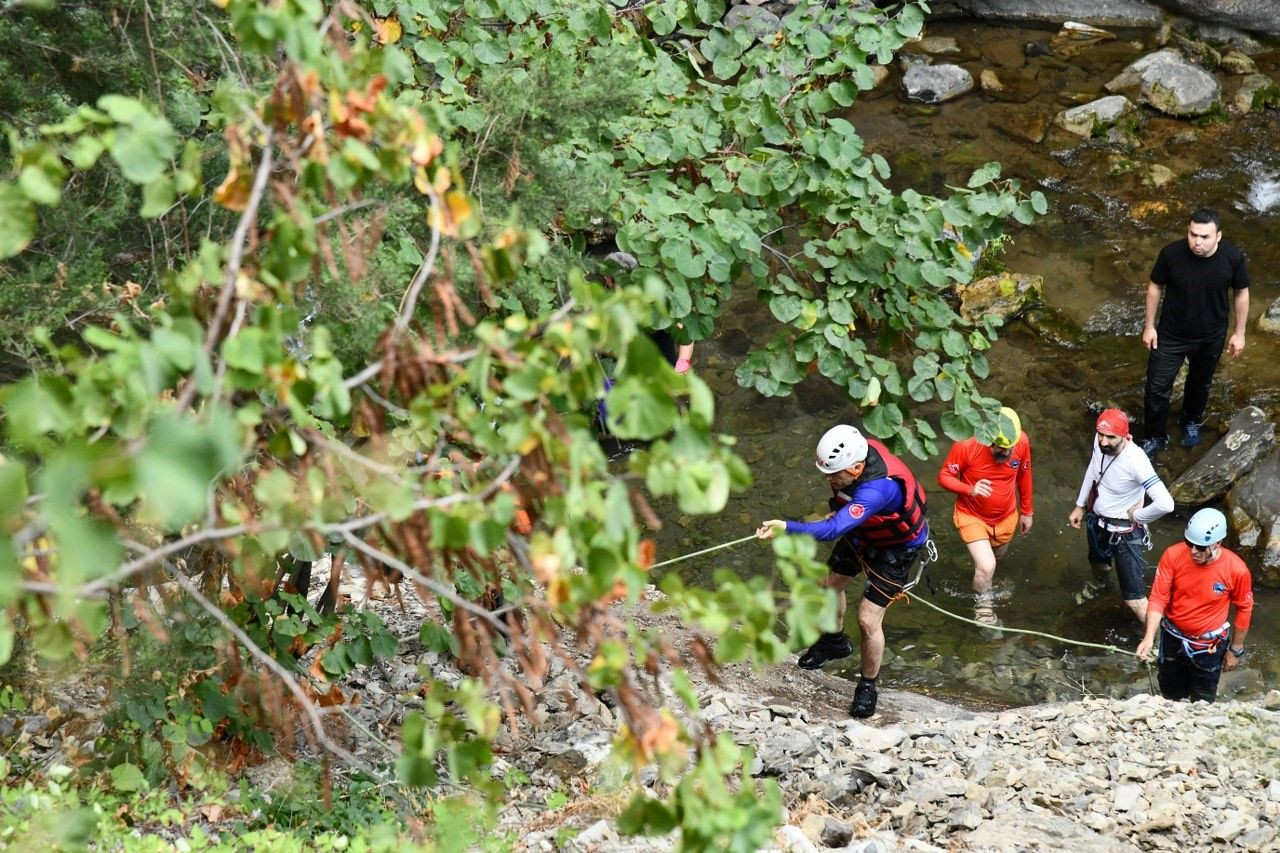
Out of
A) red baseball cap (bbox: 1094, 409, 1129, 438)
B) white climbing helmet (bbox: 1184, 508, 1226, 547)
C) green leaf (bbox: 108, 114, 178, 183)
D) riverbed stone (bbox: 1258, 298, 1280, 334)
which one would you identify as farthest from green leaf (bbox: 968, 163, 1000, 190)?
riverbed stone (bbox: 1258, 298, 1280, 334)

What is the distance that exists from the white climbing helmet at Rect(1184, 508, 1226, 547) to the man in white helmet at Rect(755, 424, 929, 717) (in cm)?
154

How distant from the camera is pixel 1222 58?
635 inches

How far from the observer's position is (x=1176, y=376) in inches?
406

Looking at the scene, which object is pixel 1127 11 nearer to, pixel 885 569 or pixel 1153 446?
pixel 1153 446

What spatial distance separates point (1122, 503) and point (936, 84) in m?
9.30

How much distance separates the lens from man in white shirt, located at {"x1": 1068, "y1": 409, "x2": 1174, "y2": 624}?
8125 mm

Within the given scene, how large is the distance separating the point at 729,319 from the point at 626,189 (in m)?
6.81

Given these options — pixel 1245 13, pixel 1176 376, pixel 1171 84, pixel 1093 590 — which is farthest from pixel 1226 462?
pixel 1245 13

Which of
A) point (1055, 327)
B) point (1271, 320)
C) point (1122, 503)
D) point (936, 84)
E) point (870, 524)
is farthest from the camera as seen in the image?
point (936, 84)

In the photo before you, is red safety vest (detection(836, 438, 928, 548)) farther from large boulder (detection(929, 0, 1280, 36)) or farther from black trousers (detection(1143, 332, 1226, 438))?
large boulder (detection(929, 0, 1280, 36))

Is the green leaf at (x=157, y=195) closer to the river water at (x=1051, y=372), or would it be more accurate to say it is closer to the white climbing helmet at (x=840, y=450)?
the white climbing helmet at (x=840, y=450)

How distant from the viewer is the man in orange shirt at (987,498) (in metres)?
8.55

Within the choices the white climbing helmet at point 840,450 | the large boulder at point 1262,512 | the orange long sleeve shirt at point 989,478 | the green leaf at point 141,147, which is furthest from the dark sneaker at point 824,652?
the green leaf at point 141,147

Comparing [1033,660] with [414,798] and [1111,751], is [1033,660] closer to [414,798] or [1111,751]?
[1111,751]
